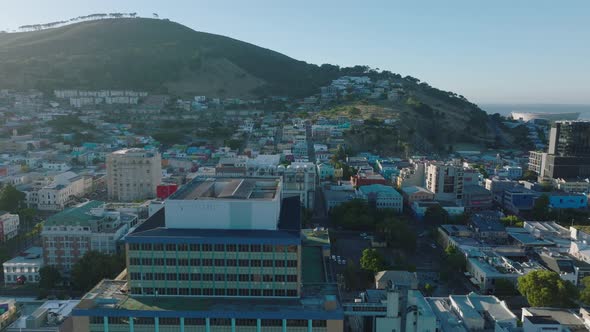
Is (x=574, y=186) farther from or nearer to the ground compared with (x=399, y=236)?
farther from the ground

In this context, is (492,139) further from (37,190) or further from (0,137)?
(0,137)

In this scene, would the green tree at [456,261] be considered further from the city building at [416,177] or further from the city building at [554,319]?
the city building at [416,177]

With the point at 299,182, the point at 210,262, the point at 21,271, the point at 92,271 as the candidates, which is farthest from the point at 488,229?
the point at 21,271

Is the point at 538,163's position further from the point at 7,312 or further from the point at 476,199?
the point at 7,312

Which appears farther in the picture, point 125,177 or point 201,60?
point 201,60

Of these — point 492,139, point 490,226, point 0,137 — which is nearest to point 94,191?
point 0,137

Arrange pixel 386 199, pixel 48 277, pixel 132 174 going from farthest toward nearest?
pixel 132 174, pixel 386 199, pixel 48 277
